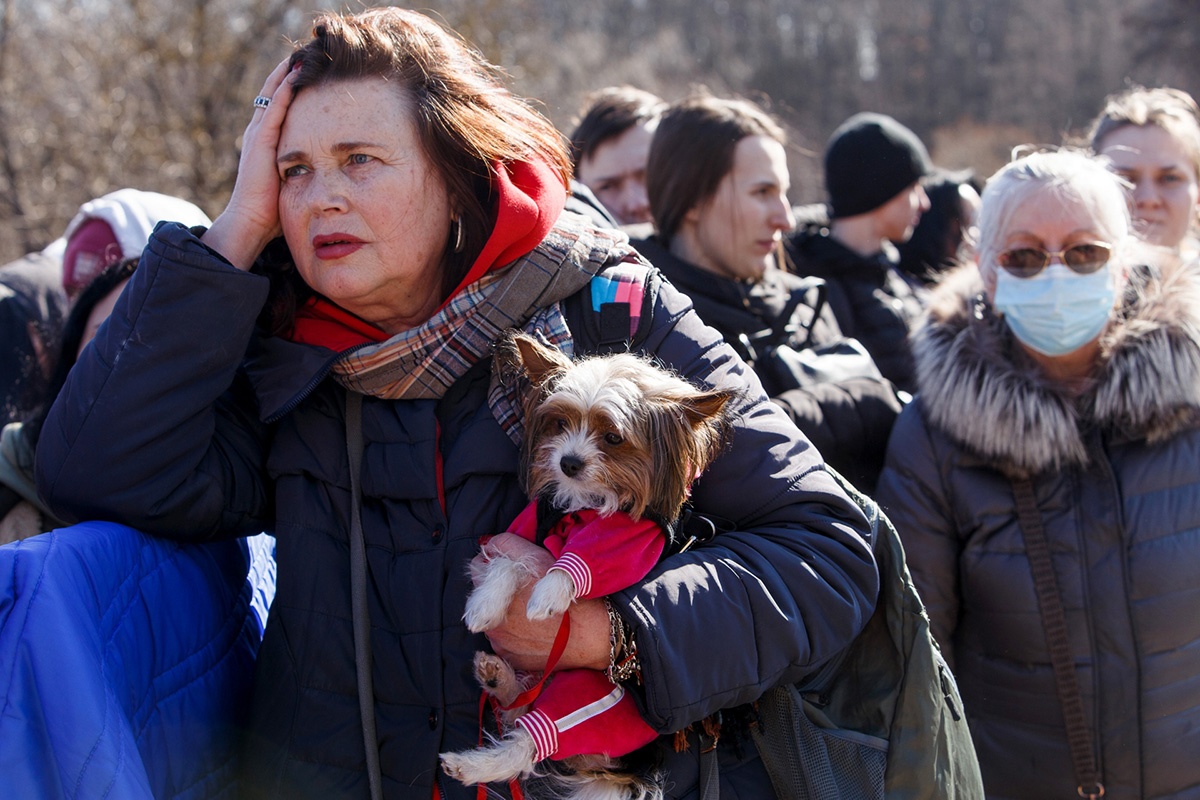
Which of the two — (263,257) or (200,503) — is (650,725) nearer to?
(200,503)

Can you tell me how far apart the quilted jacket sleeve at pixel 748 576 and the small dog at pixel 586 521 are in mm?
90

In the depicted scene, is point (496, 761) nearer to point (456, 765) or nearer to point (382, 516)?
point (456, 765)

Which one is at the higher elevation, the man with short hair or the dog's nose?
the man with short hair

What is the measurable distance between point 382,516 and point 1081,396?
2576 millimetres

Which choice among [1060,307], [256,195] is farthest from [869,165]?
[256,195]

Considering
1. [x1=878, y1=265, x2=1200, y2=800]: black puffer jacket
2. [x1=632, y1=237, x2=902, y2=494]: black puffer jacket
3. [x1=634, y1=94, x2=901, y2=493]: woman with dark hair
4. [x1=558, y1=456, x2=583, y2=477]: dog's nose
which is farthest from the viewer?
[x1=634, y1=94, x2=901, y2=493]: woman with dark hair

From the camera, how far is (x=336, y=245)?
8.01 ft

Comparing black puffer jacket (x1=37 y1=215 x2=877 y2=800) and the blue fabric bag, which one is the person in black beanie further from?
the blue fabric bag

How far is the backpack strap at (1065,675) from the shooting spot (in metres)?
3.10

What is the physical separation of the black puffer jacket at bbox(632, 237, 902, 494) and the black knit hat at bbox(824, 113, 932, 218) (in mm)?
1958

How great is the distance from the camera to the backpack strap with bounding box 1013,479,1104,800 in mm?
3104

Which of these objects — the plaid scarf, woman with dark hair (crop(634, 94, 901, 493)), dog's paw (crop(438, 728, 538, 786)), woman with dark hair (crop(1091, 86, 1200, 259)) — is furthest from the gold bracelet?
woman with dark hair (crop(1091, 86, 1200, 259))

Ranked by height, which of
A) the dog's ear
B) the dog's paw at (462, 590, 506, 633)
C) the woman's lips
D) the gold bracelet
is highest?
the woman's lips

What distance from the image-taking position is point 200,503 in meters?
2.34
